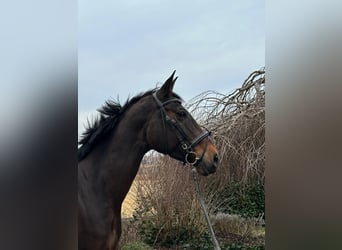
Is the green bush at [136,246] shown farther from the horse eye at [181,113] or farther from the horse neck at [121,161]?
the horse eye at [181,113]

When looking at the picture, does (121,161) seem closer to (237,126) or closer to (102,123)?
(102,123)

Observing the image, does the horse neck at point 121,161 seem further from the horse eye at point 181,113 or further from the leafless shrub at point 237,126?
the leafless shrub at point 237,126

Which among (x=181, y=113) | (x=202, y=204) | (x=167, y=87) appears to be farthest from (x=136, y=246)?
(x=167, y=87)

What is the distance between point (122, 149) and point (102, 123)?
0.54 ft

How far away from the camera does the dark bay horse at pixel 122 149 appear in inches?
68.9

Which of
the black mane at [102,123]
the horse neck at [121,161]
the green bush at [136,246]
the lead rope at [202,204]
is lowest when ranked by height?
the green bush at [136,246]

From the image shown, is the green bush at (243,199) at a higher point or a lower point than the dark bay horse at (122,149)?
lower

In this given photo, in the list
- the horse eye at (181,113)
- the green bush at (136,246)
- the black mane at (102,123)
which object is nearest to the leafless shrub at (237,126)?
the horse eye at (181,113)
